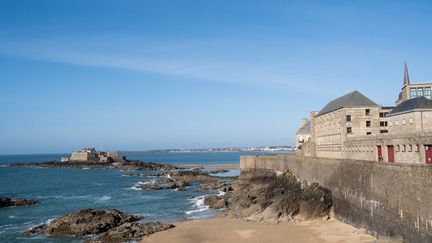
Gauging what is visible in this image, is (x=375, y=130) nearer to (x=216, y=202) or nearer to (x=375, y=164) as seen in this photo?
(x=216, y=202)

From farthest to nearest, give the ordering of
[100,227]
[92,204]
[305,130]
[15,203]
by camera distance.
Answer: [305,130]
[92,204]
[15,203]
[100,227]

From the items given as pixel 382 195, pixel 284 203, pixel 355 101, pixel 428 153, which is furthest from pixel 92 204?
pixel 428 153

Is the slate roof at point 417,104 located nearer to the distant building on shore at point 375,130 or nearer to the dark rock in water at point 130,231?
the distant building on shore at point 375,130

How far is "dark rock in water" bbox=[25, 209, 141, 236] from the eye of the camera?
24.3m

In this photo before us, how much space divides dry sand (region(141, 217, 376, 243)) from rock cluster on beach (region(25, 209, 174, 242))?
1117 mm

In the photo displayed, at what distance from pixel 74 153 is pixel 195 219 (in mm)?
93110

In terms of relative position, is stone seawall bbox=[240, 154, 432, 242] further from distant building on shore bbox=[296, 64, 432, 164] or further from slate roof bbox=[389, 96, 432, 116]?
slate roof bbox=[389, 96, 432, 116]

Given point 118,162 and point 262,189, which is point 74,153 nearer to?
point 118,162

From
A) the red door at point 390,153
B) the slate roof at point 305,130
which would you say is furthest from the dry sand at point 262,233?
the slate roof at point 305,130

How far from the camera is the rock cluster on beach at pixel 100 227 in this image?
23000 mm

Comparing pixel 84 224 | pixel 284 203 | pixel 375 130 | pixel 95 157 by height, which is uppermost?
pixel 375 130

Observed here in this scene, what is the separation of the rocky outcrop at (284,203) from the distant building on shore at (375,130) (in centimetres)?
457

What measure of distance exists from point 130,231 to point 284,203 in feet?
33.2

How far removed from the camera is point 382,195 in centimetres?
1773
